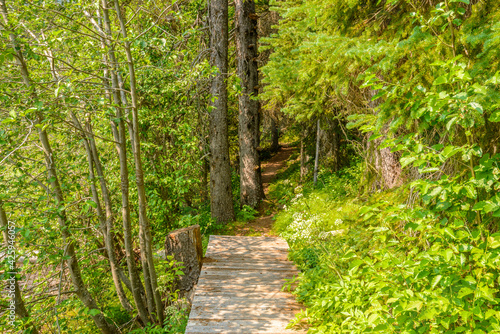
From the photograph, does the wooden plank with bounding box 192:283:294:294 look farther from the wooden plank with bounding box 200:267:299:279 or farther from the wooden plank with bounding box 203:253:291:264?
the wooden plank with bounding box 203:253:291:264

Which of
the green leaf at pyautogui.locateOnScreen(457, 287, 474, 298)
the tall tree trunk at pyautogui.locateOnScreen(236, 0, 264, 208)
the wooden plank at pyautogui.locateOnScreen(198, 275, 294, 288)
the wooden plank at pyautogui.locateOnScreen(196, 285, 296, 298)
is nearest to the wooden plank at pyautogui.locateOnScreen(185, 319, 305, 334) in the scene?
the wooden plank at pyautogui.locateOnScreen(196, 285, 296, 298)

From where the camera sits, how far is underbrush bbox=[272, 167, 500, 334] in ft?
6.52

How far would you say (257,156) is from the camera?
9.80 m

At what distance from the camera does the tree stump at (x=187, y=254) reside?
5395 millimetres

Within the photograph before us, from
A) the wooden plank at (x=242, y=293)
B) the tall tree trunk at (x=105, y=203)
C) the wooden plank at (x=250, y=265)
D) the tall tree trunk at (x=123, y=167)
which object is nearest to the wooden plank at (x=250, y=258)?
the wooden plank at (x=250, y=265)

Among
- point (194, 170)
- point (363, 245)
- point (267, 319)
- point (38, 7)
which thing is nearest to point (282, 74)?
point (194, 170)

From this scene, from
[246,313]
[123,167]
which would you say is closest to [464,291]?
[246,313]

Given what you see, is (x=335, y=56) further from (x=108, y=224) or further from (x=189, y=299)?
(x=108, y=224)

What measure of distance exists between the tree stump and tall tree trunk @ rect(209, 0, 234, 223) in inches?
128

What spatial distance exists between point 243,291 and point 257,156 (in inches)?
220

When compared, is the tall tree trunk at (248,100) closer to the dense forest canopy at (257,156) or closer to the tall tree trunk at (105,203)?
the dense forest canopy at (257,156)

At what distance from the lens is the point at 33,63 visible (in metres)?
5.22

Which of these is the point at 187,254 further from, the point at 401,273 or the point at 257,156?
the point at 257,156

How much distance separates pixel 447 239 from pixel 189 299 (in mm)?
4448
